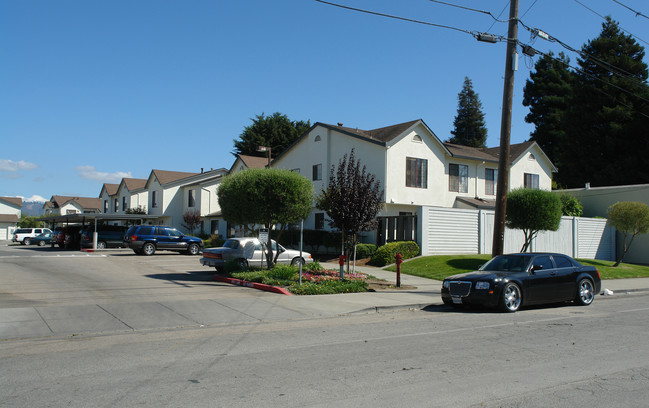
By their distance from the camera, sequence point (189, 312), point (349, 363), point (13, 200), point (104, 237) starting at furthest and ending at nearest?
point (13, 200), point (104, 237), point (189, 312), point (349, 363)

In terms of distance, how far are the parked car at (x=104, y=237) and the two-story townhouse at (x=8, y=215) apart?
48364 millimetres

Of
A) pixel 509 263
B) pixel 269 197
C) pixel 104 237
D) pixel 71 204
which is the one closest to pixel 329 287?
pixel 269 197

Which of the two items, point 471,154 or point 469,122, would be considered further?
point 469,122

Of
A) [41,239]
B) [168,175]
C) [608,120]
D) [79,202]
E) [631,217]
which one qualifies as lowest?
[41,239]

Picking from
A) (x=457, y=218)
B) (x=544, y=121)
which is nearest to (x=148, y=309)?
(x=457, y=218)

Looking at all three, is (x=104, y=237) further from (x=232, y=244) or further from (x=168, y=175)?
(x=232, y=244)

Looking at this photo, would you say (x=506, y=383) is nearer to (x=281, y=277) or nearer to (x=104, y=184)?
(x=281, y=277)

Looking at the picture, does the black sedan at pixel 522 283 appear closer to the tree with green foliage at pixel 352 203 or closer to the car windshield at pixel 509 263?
the car windshield at pixel 509 263

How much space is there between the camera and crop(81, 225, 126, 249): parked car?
3472 centimetres

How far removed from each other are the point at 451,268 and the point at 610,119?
3484 centimetres

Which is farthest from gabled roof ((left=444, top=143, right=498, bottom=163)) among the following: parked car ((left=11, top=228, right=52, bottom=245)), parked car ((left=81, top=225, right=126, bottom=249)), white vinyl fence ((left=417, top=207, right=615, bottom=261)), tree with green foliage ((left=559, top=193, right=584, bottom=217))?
parked car ((left=11, top=228, right=52, bottom=245))

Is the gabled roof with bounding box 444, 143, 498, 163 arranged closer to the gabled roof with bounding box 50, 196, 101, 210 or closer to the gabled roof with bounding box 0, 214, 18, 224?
the gabled roof with bounding box 0, 214, 18, 224

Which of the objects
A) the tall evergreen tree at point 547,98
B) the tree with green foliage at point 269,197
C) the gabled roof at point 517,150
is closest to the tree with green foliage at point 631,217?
the gabled roof at point 517,150

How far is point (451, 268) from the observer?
69.8ft
